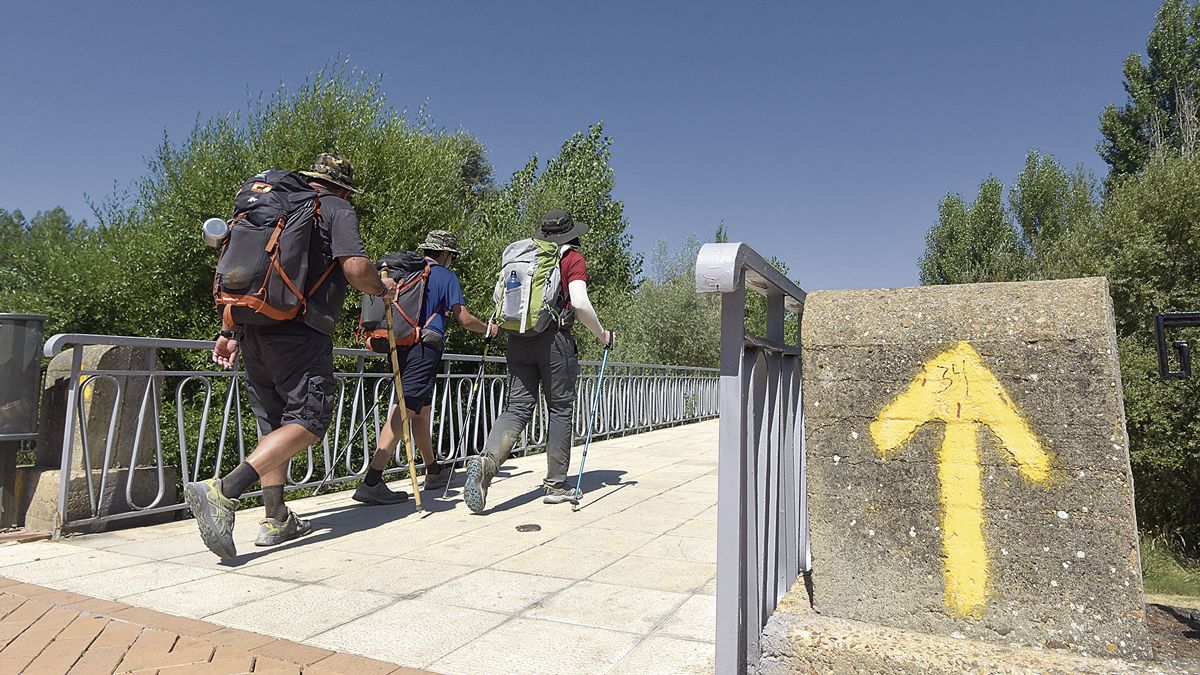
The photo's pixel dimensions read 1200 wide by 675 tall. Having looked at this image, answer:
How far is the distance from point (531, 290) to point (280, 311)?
1.57 m

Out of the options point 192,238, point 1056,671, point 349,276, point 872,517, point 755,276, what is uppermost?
point 192,238

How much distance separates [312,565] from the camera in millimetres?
3383

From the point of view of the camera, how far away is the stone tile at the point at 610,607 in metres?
2.60

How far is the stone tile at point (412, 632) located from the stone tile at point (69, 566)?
1.52 meters

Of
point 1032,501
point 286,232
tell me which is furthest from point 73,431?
point 1032,501

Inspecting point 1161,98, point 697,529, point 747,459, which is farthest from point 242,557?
point 1161,98

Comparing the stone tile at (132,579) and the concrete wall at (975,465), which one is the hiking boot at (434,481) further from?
the concrete wall at (975,465)

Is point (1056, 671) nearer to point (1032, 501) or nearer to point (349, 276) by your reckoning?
point (1032, 501)

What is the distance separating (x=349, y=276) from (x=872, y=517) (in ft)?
9.20

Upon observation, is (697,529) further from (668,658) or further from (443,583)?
(668,658)

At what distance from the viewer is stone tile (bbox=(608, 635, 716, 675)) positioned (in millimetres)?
2164

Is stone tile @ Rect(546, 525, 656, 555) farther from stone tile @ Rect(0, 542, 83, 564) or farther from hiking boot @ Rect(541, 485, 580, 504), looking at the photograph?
stone tile @ Rect(0, 542, 83, 564)

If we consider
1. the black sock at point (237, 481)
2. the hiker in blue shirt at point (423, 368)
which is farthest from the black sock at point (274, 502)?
the hiker in blue shirt at point (423, 368)

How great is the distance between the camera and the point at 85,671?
2.18 m
